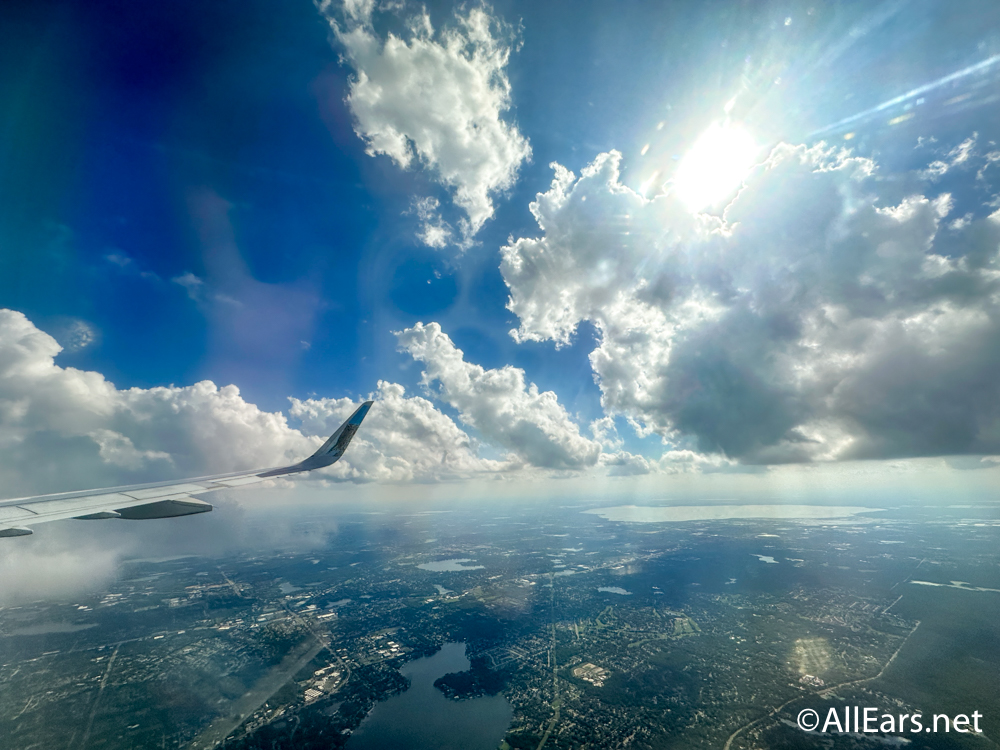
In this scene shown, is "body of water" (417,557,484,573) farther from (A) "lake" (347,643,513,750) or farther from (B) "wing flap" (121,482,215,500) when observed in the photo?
(B) "wing flap" (121,482,215,500)

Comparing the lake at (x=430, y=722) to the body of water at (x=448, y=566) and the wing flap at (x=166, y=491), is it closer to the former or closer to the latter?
the wing flap at (x=166, y=491)

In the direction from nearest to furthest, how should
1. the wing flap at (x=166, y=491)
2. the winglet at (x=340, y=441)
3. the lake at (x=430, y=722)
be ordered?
the wing flap at (x=166, y=491), the winglet at (x=340, y=441), the lake at (x=430, y=722)

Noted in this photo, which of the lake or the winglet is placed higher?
the winglet

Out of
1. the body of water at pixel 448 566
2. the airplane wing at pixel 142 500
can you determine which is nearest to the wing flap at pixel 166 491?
the airplane wing at pixel 142 500

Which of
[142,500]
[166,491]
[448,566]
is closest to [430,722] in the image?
[166,491]

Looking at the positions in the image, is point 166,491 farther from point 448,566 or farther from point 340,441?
point 448,566

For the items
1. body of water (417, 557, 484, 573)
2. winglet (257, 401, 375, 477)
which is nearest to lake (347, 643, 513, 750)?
winglet (257, 401, 375, 477)
